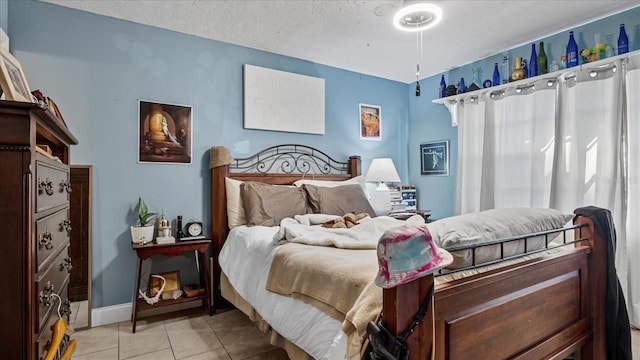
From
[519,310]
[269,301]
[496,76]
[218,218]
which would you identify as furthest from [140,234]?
[496,76]

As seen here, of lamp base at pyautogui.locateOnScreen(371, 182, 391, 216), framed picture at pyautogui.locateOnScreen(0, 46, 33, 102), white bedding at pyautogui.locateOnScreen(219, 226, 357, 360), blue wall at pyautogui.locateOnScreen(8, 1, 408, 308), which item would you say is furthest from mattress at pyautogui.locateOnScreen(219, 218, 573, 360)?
lamp base at pyautogui.locateOnScreen(371, 182, 391, 216)

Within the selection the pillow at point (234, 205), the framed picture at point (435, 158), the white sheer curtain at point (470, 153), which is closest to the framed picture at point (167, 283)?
the pillow at point (234, 205)

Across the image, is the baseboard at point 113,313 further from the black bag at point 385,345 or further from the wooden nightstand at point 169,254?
the black bag at point 385,345

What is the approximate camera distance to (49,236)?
1225 millimetres

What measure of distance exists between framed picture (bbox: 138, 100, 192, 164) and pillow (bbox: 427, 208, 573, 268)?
2520 mm

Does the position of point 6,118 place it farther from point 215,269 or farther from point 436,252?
point 215,269

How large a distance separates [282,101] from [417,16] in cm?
164

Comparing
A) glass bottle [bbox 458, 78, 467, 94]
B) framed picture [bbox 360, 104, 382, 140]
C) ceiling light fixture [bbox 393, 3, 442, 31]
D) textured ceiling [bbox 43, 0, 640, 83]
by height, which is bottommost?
framed picture [bbox 360, 104, 382, 140]

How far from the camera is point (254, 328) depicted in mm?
2652

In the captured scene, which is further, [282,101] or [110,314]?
[282,101]

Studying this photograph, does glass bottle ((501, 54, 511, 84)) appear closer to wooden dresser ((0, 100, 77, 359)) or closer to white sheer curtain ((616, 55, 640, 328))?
white sheer curtain ((616, 55, 640, 328))

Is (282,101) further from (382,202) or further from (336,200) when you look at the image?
(382,202)

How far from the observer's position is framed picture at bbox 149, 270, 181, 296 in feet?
9.16

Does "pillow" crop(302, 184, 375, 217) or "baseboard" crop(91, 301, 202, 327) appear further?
"pillow" crop(302, 184, 375, 217)
